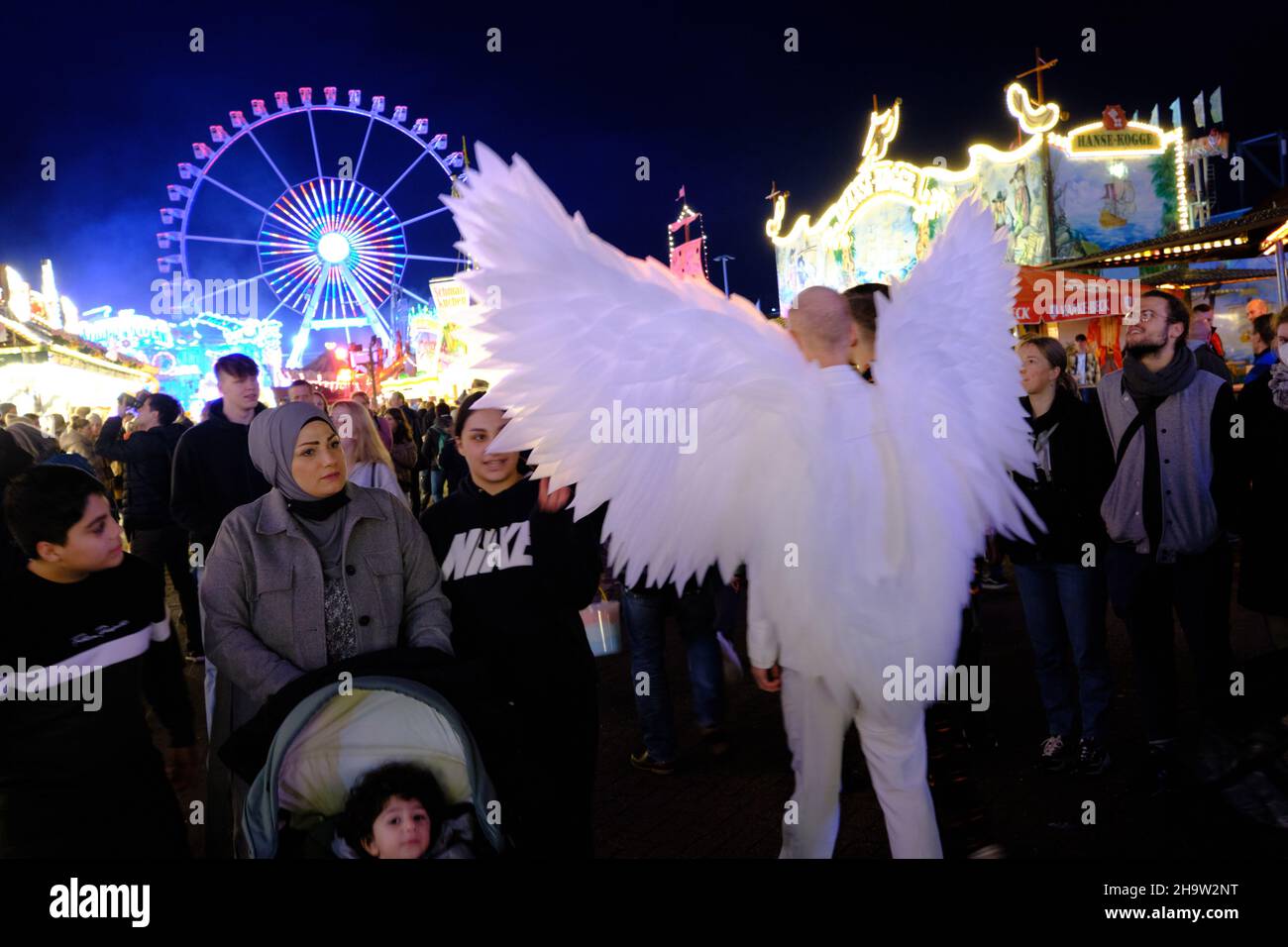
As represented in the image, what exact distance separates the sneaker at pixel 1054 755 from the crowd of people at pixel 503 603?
12mm

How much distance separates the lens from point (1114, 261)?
12250 millimetres

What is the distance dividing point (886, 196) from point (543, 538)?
21409mm

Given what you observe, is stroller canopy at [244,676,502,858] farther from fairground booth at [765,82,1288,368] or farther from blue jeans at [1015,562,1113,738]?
fairground booth at [765,82,1288,368]

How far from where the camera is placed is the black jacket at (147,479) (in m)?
5.32

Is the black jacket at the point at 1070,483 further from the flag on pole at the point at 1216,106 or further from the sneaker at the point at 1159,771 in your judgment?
the flag on pole at the point at 1216,106

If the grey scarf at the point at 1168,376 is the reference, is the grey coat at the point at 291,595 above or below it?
below

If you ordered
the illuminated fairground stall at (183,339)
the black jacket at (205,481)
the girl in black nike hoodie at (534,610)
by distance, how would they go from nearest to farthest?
the girl in black nike hoodie at (534,610)
the black jacket at (205,481)
the illuminated fairground stall at (183,339)

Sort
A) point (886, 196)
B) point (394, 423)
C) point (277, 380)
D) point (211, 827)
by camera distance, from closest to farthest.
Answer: point (211, 827), point (394, 423), point (886, 196), point (277, 380)

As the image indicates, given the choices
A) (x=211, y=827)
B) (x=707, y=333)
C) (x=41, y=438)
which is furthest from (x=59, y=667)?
(x=41, y=438)

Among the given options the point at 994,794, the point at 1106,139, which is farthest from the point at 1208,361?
the point at 1106,139

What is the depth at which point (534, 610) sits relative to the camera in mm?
2564

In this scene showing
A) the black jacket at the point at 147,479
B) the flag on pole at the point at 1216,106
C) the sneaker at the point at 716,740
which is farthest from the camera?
the flag on pole at the point at 1216,106

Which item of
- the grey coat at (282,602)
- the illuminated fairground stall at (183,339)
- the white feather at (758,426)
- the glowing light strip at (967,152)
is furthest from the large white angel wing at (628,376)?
the illuminated fairground stall at (183,339)
